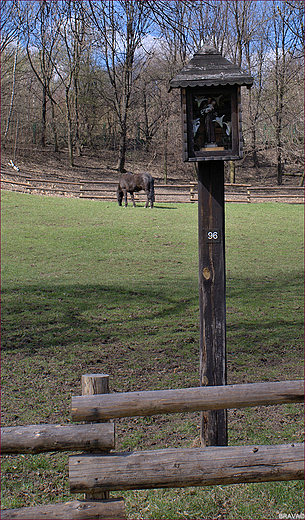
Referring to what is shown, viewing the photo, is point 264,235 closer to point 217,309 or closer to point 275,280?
point 275,280

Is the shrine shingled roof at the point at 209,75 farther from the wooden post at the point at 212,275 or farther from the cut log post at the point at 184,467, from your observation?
the cut log post at the point at 184,467

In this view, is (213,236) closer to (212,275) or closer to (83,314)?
(212,275)

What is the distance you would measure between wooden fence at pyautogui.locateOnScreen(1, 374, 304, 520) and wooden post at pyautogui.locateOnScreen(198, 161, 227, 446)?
95cm

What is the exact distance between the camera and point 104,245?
52.5 ft

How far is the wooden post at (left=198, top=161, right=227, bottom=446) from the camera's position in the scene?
12.2 ft

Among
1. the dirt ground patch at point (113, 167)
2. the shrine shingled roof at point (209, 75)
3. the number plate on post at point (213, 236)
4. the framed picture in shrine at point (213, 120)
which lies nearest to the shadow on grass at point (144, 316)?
the number plate on post at point (213, 236)

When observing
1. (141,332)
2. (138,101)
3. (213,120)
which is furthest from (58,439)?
(138,101)

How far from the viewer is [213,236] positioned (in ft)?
12.3

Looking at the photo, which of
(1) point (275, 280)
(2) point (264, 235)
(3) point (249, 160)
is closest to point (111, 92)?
(3) point (249, 160)

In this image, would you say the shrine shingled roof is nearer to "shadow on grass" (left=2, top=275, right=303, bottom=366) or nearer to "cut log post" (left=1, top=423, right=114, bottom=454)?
"cut log post" (left=1, top=423, right=114, bottom=454)

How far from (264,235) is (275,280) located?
6306 millimetres

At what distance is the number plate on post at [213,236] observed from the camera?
147 inches

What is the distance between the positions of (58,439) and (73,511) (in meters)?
0.38

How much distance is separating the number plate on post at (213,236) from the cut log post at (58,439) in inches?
65.4
